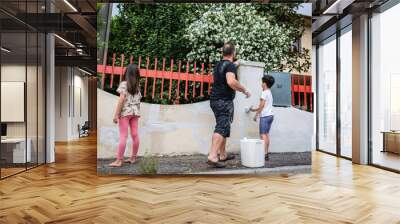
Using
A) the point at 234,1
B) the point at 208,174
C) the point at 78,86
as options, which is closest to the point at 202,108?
the point at 208,174

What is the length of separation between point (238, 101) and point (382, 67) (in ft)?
9.85

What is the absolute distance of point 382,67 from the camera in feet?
23.2

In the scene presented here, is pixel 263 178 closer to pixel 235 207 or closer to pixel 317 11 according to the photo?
pixel 235 207

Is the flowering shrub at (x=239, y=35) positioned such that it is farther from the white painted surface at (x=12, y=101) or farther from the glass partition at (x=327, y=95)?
the glass partition at (x=327, y=95)

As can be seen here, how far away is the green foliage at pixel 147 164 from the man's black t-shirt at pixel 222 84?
53.8 inches

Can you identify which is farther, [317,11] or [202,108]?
[317,11]

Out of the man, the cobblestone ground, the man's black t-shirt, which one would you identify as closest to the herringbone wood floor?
the cobblestone ground

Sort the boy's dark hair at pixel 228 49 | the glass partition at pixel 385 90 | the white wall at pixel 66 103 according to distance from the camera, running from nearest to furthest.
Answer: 1. the boy's dark hair at pixel 228 49
2. the glass partition at pixel 385 90
3. the white wall at pixel 66 103

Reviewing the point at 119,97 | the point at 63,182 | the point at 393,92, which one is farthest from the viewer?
the point at 393,92

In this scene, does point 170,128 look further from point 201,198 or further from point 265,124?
point 201,198

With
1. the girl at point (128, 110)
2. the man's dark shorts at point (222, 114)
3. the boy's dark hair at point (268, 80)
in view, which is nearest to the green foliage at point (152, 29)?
the girl at point (128, 110)

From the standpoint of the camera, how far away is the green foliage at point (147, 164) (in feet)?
19.8

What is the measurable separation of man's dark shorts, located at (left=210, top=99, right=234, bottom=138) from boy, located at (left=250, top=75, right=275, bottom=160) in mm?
408

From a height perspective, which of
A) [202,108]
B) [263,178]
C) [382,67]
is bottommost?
[263,178]
